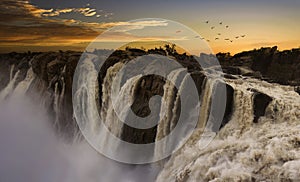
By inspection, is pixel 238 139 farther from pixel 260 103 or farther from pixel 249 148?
pixel 260 103

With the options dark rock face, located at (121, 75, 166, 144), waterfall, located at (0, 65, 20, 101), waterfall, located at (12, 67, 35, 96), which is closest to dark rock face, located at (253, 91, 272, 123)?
dark rock face, located at (121, 75, 166, 144)

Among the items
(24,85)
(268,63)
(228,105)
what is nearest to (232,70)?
(268,63)

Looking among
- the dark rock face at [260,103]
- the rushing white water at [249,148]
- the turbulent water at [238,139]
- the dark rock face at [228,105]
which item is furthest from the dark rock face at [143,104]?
the dark rock face at [260,103]

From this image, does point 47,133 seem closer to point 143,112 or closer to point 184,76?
point 143,112

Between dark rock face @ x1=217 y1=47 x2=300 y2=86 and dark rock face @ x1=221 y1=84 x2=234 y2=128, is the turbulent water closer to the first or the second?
dark rock face @ x1=221 y1=84 x2=234 y2=128

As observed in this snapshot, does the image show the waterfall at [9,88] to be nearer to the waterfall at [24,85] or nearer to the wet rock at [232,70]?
the waterfall at [24,85]

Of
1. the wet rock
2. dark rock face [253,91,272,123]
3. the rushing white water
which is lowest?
the rushing white water
